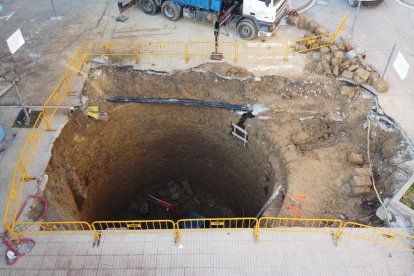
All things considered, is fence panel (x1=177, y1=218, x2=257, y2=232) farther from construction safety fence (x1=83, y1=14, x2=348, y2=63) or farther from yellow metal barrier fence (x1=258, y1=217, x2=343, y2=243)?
construction safety fence (x1=83, y1=14, x2=348, y2=63)

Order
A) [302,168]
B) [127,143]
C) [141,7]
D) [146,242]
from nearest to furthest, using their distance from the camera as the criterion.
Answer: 1. [146,242]
2. [302,168]
3. [127,143]
4. [141,7]

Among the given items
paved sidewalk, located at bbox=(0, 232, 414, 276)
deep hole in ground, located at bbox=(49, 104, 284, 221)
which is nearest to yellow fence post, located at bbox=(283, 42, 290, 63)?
deep hole in ground, located at bbox=(49, 104, 284, 221)

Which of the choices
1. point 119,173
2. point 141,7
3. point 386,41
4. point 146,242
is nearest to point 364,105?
point 386,41

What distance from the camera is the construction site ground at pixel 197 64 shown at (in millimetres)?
8445

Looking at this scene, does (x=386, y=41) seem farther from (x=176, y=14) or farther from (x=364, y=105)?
(x=176, y=14)

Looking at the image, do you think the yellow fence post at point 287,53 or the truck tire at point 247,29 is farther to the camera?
the truck tire at point 247,29

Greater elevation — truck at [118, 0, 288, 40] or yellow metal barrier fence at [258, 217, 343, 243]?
truck at [118, 0, 288, 40]

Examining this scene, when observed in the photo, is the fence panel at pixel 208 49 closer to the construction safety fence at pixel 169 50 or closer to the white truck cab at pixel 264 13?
the construction safety fence at pixel 169 50

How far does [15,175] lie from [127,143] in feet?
15.4

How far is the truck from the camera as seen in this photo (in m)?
13.9

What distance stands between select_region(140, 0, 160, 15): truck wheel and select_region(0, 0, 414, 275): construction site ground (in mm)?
284

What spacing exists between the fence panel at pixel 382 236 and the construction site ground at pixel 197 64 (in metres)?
0.19

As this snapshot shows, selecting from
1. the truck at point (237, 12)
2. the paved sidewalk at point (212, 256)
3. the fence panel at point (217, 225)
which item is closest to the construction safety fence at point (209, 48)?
the truck at point (237, 12)

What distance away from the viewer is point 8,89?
1315 cm
